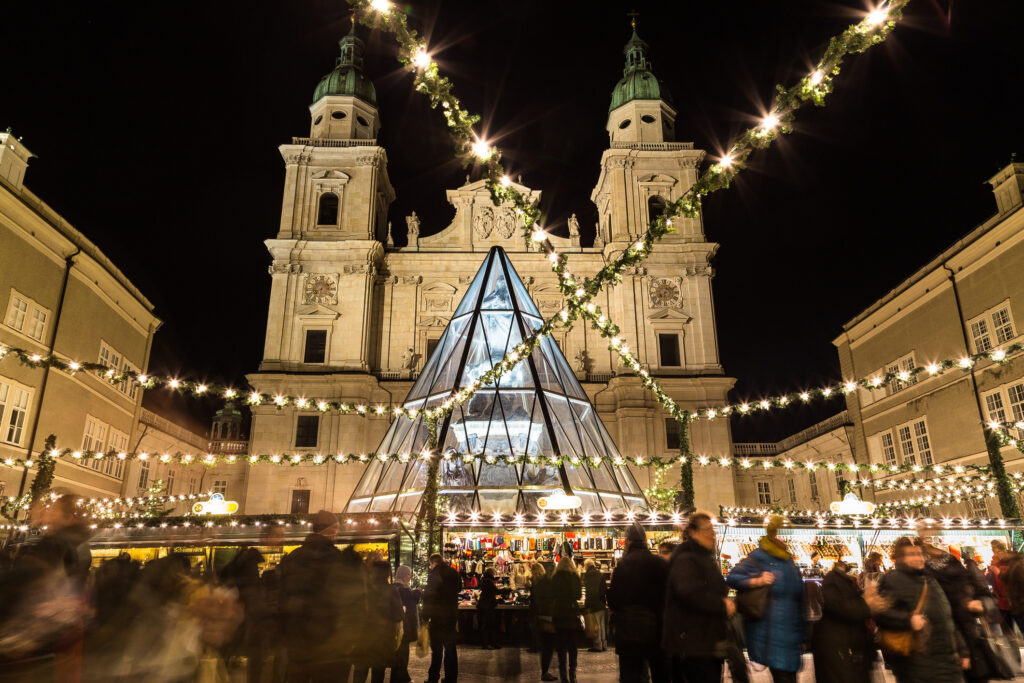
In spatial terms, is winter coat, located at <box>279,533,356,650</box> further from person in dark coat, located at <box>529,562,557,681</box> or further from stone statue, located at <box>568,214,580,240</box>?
stone statue, located at <box>568,214,580,240</box>

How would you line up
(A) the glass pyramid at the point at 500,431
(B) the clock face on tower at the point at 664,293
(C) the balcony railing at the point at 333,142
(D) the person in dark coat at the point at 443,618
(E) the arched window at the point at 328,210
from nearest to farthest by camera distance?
(D) the person in dark coat at the point at 443,618 < (A) the glass pyramid at the point at 500,431 < (B) the clock face on tower at the point at 664,293 < (E) the arched window at the point at 328,210 < (C) the balcony railing at the point at 333,142

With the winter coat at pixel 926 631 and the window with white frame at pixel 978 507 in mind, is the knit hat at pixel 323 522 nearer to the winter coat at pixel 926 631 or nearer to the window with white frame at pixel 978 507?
the winter coat at pixel 926 631

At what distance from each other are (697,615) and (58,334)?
24844mm

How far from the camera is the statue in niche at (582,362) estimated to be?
30.6 m

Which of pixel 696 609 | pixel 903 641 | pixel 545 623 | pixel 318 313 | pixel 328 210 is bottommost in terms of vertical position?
pixel 545 623

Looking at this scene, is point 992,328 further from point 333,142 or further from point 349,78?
point 349,78

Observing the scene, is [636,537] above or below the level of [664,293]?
below

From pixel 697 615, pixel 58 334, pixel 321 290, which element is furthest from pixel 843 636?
pixel 321 290

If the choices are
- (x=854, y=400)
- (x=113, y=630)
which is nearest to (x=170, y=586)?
(x=113, y=630)

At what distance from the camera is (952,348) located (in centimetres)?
2509

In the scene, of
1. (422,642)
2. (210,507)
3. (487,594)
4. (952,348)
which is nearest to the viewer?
(422,642)

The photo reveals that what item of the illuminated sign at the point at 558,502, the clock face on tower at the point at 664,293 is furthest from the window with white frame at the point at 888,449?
the illuminated sign at the point at 558,502

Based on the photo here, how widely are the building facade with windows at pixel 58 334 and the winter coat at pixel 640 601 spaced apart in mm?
21072

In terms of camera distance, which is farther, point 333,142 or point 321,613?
point 333,142
